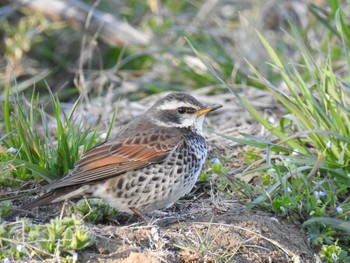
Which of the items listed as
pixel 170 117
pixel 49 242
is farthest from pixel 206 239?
pixel 170 117

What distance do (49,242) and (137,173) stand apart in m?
1.45

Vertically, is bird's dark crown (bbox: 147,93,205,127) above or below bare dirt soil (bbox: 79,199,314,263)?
above

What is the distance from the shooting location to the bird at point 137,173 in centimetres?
607

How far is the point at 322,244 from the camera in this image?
19.8ft

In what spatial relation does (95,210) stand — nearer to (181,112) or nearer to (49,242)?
(49,242)

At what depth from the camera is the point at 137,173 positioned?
245 inches

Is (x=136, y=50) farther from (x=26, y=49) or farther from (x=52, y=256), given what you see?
(x=52, y=256)

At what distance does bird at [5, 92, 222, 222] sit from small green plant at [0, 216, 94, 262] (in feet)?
2.77

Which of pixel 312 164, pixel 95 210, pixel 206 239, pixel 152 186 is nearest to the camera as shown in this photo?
pixel 206 239

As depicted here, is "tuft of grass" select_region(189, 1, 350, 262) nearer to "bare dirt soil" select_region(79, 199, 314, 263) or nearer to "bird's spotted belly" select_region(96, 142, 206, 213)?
"bare dirt soil" select_region(79, 199, 314, 263)

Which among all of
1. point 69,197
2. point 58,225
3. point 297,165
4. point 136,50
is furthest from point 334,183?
point 136,50

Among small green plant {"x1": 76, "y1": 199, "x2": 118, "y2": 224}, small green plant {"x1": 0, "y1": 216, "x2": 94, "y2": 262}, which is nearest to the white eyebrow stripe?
small green plant {"x1": 76, "y1": 199, "x2": 118, "y2": 224}

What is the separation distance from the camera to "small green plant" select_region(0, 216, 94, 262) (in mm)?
4895

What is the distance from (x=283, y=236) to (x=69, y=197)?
1.72 meters
